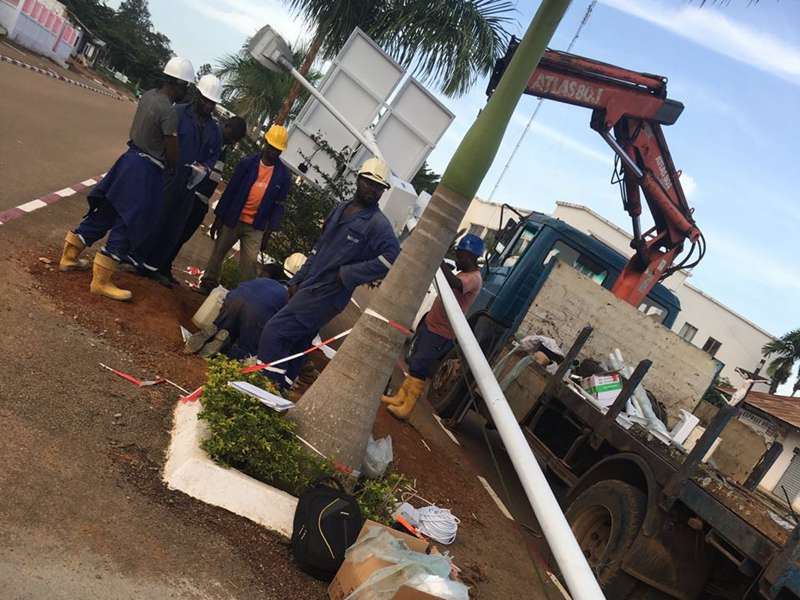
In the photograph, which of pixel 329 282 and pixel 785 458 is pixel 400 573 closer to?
pixel 329 282

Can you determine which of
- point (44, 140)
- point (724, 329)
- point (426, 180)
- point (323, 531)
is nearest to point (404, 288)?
point (323, 531)

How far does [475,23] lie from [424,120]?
3.36m

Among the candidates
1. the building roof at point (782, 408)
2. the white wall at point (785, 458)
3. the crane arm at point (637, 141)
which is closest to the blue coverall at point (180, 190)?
the crane arm at point (637, 141)

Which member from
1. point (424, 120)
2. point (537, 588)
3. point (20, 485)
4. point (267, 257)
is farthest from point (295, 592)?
point (424, 120)

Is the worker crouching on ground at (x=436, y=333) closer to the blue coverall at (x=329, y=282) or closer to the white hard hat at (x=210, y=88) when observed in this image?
the blue coverall at (x=329, y=282)

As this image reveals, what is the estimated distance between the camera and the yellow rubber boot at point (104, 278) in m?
6.24

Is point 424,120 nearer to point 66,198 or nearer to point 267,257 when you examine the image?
point 267,257

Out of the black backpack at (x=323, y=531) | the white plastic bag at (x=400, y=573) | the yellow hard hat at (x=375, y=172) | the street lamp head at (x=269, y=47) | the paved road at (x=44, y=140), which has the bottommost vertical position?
the paved road at (x=44, y=140)

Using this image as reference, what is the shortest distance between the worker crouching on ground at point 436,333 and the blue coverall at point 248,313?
1.93m

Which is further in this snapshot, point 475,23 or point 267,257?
point 475,23

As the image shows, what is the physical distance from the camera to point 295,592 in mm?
3764

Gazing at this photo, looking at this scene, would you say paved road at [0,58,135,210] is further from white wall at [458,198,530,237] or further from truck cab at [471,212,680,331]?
white wall at [458,198,530,237]

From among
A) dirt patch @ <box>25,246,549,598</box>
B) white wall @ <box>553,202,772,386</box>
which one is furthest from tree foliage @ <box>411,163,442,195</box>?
dirt patch @ <box>25,246,549,598</box>

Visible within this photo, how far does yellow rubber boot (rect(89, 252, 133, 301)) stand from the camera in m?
6.24
